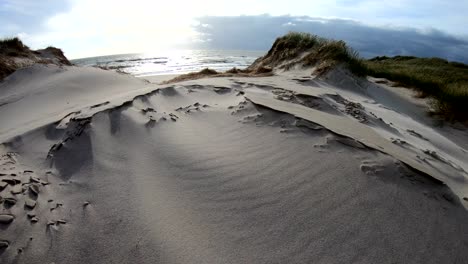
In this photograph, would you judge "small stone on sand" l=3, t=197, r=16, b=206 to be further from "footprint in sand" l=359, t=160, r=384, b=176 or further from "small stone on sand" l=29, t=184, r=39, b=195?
"footprint in sand" l=359, t=160, r=384, b=176

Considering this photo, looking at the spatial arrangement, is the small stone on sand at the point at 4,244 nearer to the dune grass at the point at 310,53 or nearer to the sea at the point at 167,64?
the dune grass at the point at 310,53

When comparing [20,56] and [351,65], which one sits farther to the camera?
[20,56]

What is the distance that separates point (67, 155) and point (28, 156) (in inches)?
13.9

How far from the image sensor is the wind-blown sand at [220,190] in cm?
187

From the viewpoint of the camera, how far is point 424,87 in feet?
26.3

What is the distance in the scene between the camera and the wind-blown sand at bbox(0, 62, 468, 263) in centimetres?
187

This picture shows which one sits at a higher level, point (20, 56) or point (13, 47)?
point (13, 47)

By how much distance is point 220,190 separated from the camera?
2.35 m

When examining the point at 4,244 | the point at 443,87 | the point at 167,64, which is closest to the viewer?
the point at 4,244

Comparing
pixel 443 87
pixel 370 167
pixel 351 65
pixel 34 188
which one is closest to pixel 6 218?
pixel 34 188

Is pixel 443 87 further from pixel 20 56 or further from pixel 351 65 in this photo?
pixel 20 56

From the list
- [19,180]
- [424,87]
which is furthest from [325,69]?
[19,180]

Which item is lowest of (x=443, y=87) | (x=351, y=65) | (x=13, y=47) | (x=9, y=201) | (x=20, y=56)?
(x=443, y=87)

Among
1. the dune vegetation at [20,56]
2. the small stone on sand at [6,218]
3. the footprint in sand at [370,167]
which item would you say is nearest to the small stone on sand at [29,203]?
the small stone on sand at [6,218]
